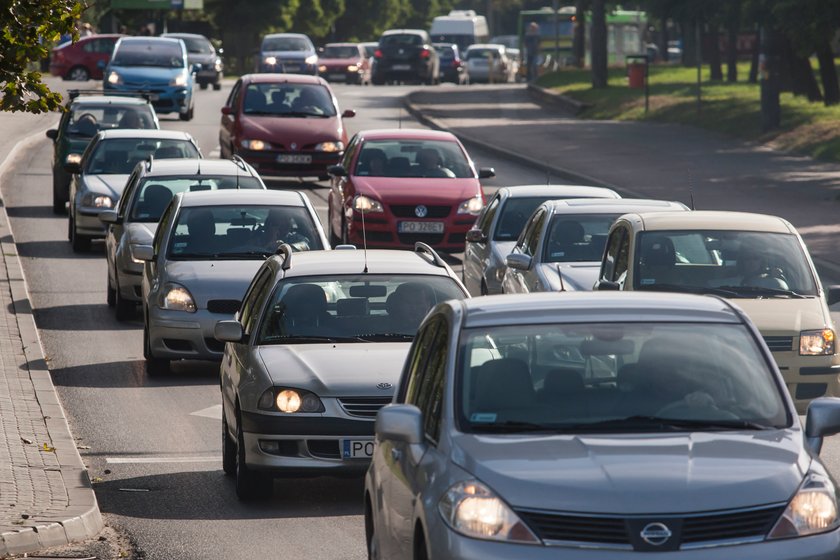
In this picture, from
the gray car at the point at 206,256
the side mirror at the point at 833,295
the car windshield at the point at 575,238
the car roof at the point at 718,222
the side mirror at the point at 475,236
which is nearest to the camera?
the side mirror at the point at 833,295

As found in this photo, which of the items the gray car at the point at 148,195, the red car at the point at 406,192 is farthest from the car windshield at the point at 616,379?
the red car at the point at 406,192

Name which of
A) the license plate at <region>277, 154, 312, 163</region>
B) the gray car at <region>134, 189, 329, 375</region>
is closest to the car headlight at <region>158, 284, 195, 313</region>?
the gray car at <region>134, 189, 329, 375</region>

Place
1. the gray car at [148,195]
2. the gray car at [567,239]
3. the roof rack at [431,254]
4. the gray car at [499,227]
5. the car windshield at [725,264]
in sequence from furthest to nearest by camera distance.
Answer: the gray car at [148,195] < the gray car at [499,227] < the gray car at [567,239] < the car windshield at [725,264] < the roof rack at [431,254]

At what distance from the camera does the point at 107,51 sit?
206 ft

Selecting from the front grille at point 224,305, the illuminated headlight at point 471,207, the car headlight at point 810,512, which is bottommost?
the illuminated headlight at point 471,207

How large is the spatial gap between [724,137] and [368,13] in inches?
2778

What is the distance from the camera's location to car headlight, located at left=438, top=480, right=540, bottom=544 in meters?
6.24

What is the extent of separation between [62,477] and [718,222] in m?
5.37

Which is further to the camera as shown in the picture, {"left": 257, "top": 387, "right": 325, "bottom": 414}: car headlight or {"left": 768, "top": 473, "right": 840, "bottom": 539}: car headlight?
{"left": 257, "top": 387, "right": 325, "bottom": 414}: car headlight

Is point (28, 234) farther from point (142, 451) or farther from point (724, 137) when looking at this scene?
point (724, 137)

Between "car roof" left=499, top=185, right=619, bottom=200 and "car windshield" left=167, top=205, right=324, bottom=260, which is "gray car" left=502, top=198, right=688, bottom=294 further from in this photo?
"car roof" left=499, top=185, right=619, bottom=200

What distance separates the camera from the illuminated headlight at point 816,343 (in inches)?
498

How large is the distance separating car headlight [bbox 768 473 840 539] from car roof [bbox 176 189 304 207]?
1086 cm

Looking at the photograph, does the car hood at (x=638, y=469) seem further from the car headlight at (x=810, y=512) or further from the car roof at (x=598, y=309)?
→ the car roof at (x=598, y=309)
